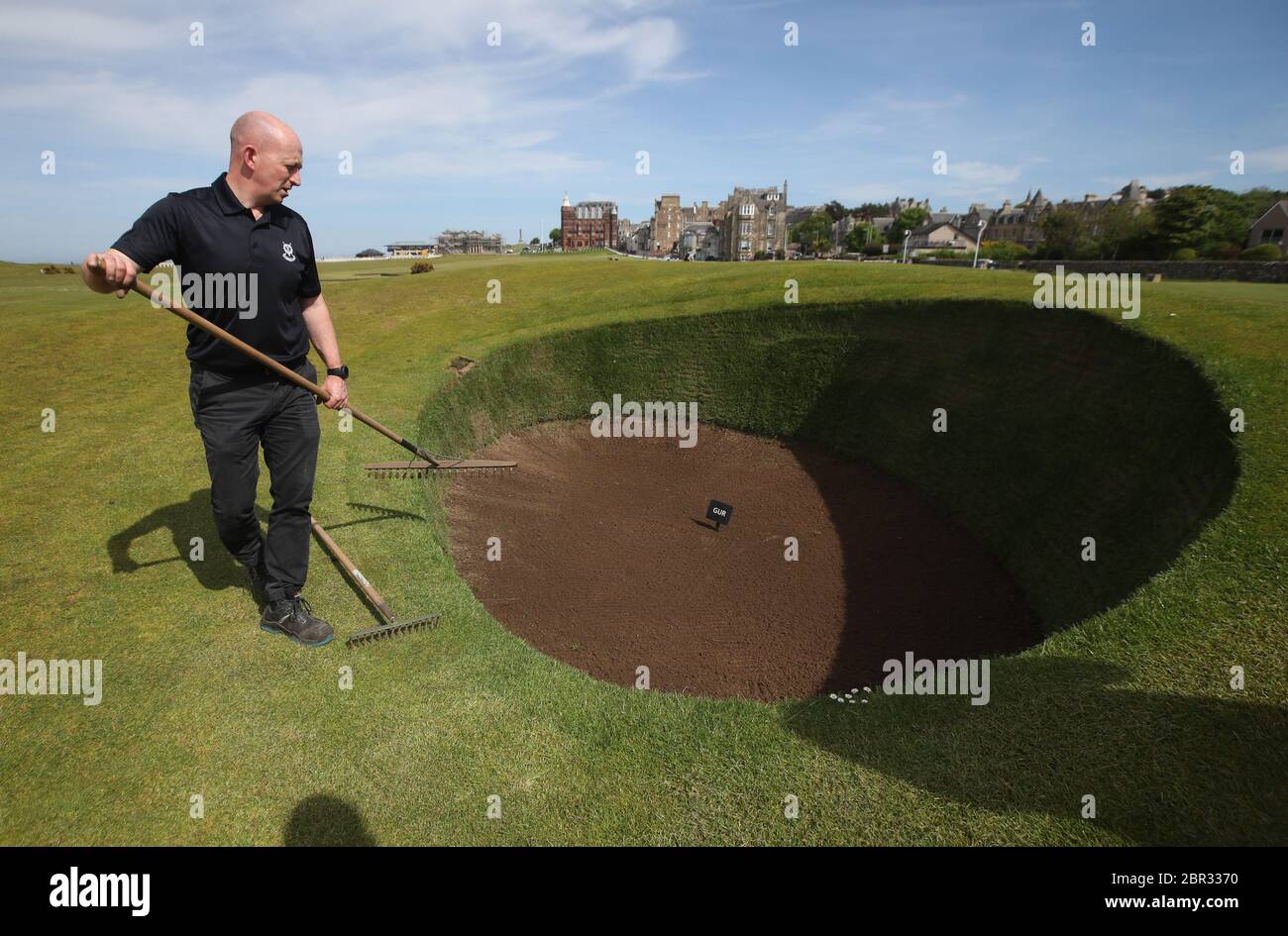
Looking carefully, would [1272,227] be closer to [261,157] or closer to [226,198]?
[261,157]

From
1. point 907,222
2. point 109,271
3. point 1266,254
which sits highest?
point 907,222

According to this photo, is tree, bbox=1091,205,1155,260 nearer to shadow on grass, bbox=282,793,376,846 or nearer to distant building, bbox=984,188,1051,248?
distant building, bbox=984,188,1051,248

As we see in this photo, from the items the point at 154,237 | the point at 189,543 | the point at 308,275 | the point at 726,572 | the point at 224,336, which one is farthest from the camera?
the point at 726,572

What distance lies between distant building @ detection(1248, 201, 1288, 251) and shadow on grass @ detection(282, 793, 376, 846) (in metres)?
91.0

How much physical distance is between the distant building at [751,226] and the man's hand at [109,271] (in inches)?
4576

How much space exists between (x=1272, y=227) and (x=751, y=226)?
7429 cm

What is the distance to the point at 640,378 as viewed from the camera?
18.2 m

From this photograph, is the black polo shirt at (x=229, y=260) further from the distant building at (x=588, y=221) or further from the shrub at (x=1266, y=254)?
the distant building at (x=588, y=221)

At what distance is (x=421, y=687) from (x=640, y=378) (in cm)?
1349

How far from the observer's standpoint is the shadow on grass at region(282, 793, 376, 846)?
4.28 metres

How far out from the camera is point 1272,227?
63.0 m

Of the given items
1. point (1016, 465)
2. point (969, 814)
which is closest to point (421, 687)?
point (969, 814)

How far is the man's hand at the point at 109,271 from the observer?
426 cm

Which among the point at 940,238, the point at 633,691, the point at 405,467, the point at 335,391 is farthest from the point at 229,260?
the point at 940,238
